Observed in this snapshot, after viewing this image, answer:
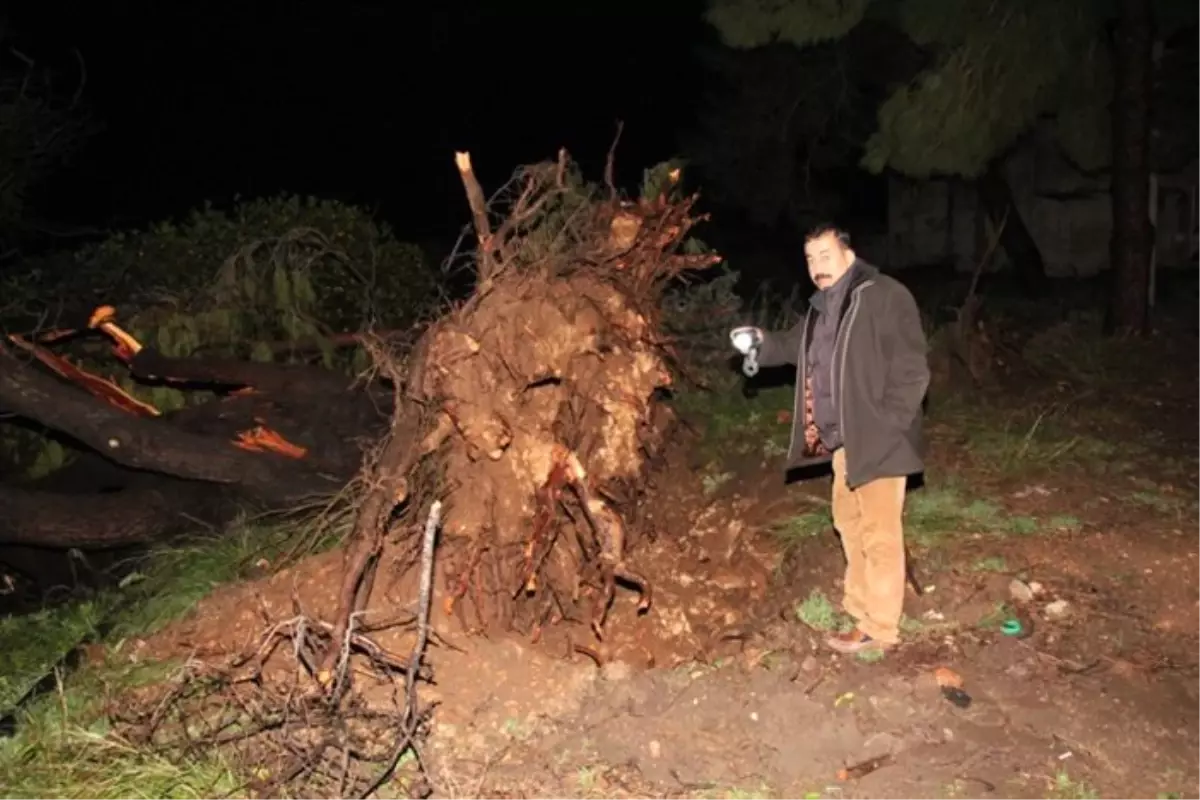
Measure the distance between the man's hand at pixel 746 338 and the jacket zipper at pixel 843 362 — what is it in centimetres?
64

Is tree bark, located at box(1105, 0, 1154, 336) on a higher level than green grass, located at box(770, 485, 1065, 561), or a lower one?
higher

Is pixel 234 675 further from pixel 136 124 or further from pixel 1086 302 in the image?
pixel 136 124

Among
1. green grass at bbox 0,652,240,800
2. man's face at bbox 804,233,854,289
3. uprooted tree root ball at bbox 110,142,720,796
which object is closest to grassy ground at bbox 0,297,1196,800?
green grass at bbox 0,652,240,800

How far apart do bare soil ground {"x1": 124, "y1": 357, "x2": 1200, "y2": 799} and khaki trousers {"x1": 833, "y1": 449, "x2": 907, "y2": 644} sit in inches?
6.1

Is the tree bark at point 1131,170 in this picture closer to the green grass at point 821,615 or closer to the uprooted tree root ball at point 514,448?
the green grass at point 821,615

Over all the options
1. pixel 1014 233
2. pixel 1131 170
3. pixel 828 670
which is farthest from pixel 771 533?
pixel 1014 233

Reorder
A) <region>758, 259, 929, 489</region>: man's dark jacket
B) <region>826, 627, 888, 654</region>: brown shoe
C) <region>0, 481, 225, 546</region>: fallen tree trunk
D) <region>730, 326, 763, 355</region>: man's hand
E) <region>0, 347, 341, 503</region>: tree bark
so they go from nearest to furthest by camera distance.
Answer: <region>758, 259, 929, 489</region>: man's dark jacket < <region>826, 627, 888, 654</region>: brown shoe < <region>730, 326, 763, 355</region>: man's hand < <region>0, 481, 225, 546</region>: fallen tree trunk < <region>0, 347, 341, 503</region>: tree bark

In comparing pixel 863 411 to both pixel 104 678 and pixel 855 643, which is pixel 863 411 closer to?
pixel 855 643

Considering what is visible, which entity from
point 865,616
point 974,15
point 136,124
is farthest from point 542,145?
point 865,616

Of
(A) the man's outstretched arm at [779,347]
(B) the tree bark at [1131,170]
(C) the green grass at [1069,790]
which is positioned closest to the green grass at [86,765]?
(C) the green grass at [1069,790]

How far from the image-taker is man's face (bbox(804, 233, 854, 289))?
4.21 m

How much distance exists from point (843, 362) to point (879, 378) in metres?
0.14

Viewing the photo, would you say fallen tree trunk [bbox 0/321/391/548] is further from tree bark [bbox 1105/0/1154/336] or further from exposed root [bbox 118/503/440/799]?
tree bark [bbox 1105/0/1154/336]

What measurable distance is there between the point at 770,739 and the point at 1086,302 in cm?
1011
